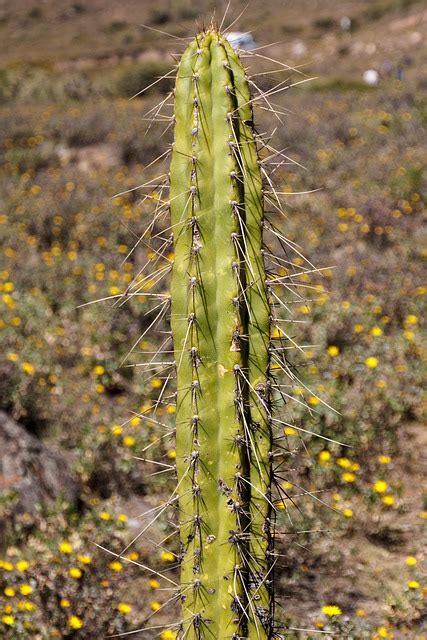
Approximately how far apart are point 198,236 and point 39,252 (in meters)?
5.68

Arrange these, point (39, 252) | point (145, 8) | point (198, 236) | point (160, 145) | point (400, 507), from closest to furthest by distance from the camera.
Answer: point (198, 236), point (400, 507), point (39, 252), point (160, 145), point (145, 8)

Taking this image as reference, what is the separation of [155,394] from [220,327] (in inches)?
113

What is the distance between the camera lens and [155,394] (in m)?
4.88

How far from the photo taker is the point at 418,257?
21.6 ft

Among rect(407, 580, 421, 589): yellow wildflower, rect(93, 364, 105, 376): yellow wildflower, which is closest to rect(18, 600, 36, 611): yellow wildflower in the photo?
rect(407, 580, 421, 589): yellow wildflower

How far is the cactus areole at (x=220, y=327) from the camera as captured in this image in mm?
2047

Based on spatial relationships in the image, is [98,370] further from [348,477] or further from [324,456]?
[348,477]

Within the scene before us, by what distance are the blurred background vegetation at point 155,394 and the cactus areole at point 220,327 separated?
0.55 feet

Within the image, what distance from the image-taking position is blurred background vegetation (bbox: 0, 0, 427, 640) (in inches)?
128

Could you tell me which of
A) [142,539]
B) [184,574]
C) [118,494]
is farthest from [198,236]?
[118,494]

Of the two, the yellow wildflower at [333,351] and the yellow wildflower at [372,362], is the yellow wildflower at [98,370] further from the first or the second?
the yellow wildflower at [372,362]

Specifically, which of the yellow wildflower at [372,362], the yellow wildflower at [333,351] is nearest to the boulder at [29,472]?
the yellow wildflower at [333,351]

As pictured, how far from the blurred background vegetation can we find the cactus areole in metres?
0.17

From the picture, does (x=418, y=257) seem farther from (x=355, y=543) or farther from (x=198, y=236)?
(x=198, y=236)
